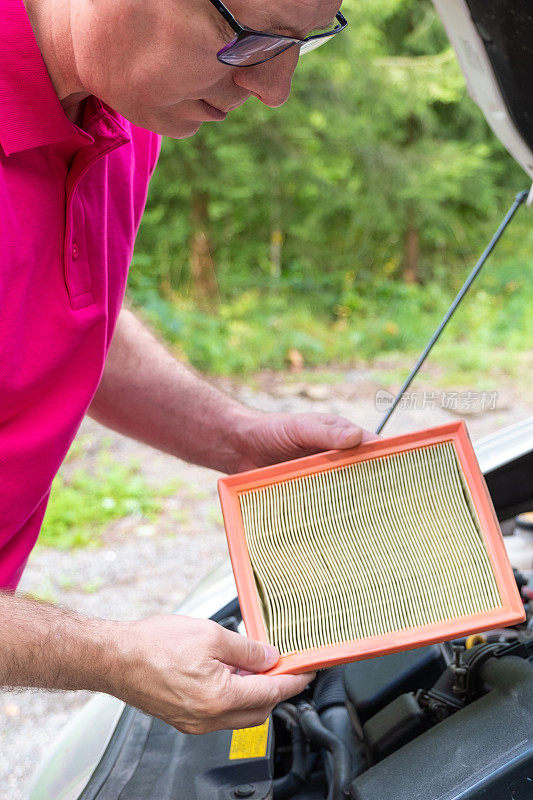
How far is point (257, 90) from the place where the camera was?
1.11 m

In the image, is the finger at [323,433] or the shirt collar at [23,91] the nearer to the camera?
the shirt collar at [23,91]

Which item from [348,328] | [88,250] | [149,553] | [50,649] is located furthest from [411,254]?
[50,649]

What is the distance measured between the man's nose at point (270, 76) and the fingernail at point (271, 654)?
0.82m

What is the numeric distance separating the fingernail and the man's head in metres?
0.80

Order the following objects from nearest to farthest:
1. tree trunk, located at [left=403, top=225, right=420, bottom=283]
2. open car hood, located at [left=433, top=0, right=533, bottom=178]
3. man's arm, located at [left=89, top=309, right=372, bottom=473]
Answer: open car hood, located at [left=433, top=0, right=533, bottom=178]
man's arm, located at [left=89, top=309, right=372, bottom=473]
tree trunk, located at [left=403, top=225, right=420, bottom=283]

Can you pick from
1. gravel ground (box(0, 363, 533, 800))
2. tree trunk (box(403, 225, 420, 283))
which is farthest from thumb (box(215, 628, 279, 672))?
tree trunk (box(403, 225, 420, 283))

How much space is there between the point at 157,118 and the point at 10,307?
358 mm

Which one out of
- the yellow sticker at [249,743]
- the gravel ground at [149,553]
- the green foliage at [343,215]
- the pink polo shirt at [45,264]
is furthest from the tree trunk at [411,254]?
the yellow sticker at [249,743]

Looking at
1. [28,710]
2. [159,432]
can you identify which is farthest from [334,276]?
[159,432]

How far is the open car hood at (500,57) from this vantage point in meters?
1.19

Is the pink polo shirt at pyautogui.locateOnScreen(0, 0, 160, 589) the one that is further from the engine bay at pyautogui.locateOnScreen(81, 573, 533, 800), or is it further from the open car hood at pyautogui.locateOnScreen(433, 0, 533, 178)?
the open car hood at pyautogui.locateOnScreen(433, 0, 533, 178)

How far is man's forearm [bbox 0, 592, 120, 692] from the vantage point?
1004 millimetres

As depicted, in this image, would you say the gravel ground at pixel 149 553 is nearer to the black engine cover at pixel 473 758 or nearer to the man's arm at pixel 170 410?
the man's arm at pixel 170 410

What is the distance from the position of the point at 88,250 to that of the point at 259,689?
2.52 ft
